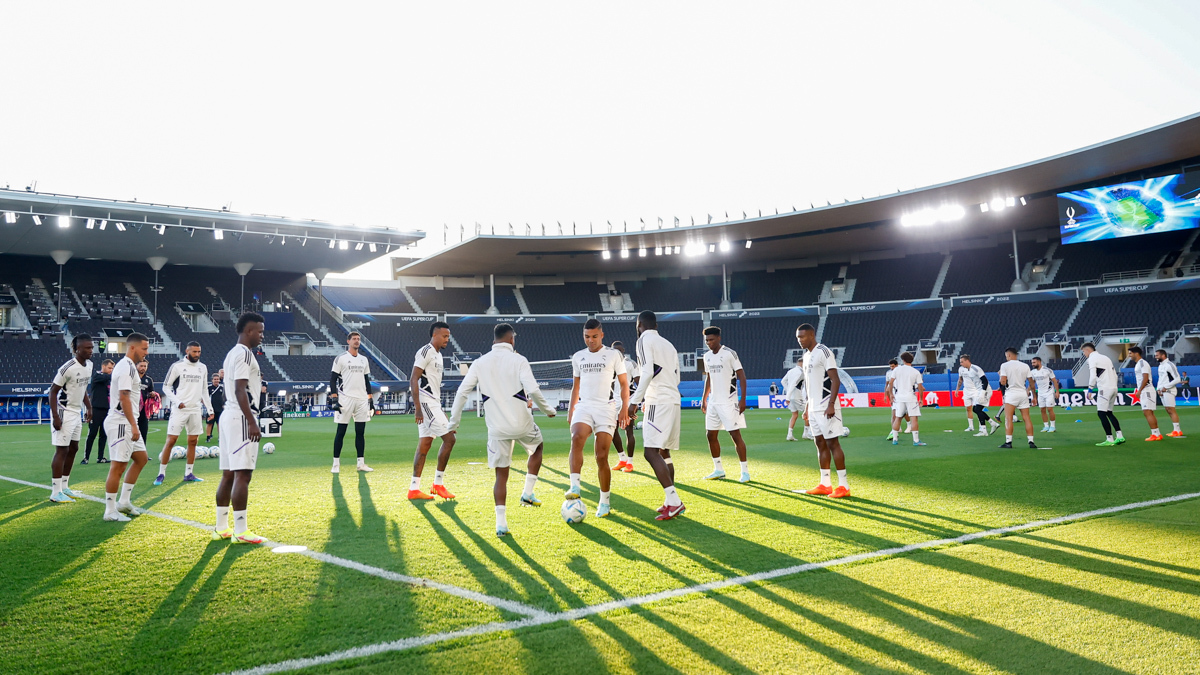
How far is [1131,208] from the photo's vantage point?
3412cm

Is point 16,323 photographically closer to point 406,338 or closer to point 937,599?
point 406,338

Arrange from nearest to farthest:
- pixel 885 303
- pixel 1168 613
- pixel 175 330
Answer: pixel 1168 613 < pixel 175 330 < pixel 885 303

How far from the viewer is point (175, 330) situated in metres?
42.2

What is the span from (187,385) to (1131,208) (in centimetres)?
4073

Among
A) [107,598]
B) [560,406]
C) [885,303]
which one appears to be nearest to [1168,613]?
[107,598]

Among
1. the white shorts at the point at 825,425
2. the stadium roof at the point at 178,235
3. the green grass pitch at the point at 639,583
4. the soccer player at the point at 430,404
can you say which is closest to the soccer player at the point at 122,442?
the green grass pitch at the point at 639,583

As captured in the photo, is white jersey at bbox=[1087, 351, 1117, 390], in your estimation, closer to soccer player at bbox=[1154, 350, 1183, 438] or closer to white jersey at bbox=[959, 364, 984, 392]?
soccer player at bbox=[1154, 350, 1183, 438]

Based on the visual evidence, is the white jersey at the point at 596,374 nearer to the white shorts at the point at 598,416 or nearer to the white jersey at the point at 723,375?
the white shorts at the point at 598,416

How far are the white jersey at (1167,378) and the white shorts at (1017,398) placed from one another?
5135 mm

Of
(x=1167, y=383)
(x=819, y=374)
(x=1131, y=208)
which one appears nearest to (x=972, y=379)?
(x=1167, y=383)

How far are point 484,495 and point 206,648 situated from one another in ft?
16.4

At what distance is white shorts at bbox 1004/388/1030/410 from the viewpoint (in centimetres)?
1335

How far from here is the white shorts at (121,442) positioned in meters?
7.03

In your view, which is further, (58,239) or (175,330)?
(175,330)
